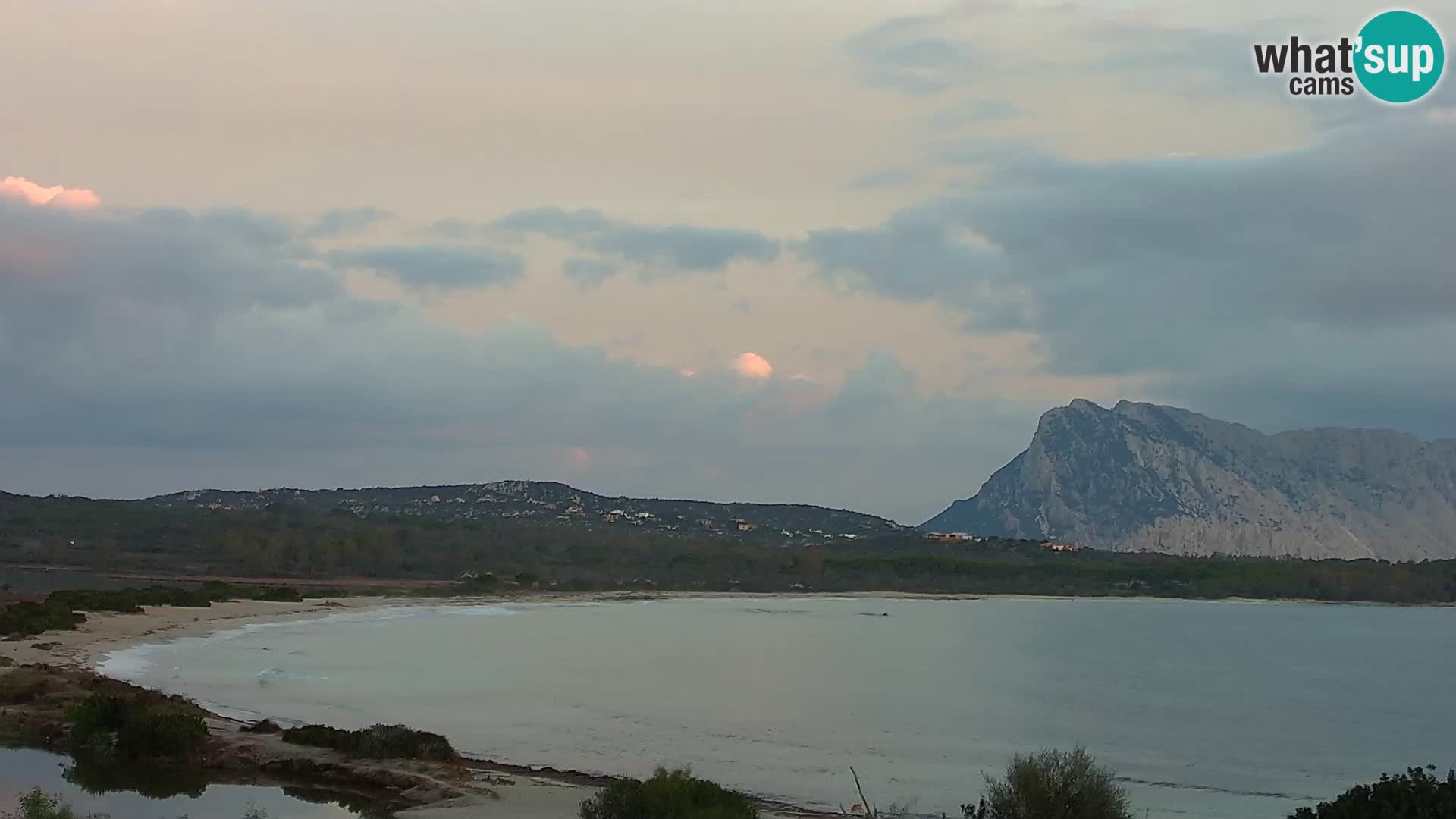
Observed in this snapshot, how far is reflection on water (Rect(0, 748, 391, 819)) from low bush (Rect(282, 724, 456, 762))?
227 cm

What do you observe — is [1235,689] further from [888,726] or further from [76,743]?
[76,743]

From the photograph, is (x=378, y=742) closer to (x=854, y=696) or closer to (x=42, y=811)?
(x=42, y=811)

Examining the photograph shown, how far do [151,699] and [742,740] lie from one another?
1321 centimetres

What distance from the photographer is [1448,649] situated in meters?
85.9

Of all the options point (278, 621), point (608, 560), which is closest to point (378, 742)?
point (278, 621)

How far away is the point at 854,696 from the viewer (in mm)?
48156

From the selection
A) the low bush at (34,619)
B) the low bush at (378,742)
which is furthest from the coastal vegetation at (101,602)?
the low bush at (378,742)

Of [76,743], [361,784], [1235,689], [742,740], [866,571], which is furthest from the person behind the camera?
[866,571]

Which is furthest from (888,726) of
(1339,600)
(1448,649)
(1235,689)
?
(1339,600)

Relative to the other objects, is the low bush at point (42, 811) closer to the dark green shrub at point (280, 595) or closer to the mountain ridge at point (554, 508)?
the dark green shrub at point (280, 595)

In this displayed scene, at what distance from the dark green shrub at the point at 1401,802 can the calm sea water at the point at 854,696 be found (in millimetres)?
9328

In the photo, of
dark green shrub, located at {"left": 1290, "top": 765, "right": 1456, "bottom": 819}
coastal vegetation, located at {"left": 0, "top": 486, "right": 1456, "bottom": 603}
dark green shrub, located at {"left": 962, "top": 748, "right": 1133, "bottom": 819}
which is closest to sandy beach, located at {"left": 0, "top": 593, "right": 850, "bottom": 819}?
dark green shrub, located at {"left": 962, "top": 748, "right": 1133, "bottom": 819}

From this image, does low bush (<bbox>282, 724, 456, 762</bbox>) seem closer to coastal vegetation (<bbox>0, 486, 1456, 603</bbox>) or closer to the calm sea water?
the calm sea water

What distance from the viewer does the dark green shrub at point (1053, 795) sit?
57.0 ft
